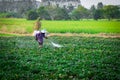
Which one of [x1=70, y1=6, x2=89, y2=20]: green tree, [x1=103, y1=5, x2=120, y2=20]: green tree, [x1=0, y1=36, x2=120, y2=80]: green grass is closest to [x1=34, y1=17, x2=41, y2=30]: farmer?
[x1=0, y1=36, x2=120, y2=80]: green grass

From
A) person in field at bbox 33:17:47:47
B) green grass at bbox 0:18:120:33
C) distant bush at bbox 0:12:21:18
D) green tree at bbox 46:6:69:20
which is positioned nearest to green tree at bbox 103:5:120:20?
green grass at bbox 0:18:120:33

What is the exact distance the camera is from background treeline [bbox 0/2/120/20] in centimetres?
569

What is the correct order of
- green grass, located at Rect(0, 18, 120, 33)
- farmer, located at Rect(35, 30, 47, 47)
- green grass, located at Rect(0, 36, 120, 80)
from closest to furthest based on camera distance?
1. green grass, located at Rect(0, 36, 120, 80)
2. green grass, located at Rect(0, 18, 120, 33)
3. farmer, located at Rect(35, 30, 47, 47)

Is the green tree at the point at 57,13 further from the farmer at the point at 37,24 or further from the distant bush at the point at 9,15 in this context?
the distant bush at the point at 9,15

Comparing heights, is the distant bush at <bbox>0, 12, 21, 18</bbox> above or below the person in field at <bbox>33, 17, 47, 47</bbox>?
above

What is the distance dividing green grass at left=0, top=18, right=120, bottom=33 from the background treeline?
9cm

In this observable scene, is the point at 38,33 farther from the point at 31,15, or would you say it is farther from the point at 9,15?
the point at 9,15

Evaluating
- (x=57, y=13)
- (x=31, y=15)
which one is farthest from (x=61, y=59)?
(x=31, y=15)

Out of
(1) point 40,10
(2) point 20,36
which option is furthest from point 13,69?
(1) point 40,10

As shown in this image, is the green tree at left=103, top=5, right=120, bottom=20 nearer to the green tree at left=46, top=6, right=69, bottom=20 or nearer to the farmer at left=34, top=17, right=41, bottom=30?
the green tree at left=46, top=6, right=69, bottom=20

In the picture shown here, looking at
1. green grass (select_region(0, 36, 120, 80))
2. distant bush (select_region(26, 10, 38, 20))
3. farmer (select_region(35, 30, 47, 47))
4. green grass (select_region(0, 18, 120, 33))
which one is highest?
distant bush (select_region(26, 10, 38, 20))

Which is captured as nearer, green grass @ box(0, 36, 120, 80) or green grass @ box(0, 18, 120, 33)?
green grass @ box(0, 36, 120, 80)

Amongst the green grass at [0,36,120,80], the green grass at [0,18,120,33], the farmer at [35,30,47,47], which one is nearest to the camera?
the green grass at [0,36,120,80]

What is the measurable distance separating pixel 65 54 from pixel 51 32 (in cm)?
52
